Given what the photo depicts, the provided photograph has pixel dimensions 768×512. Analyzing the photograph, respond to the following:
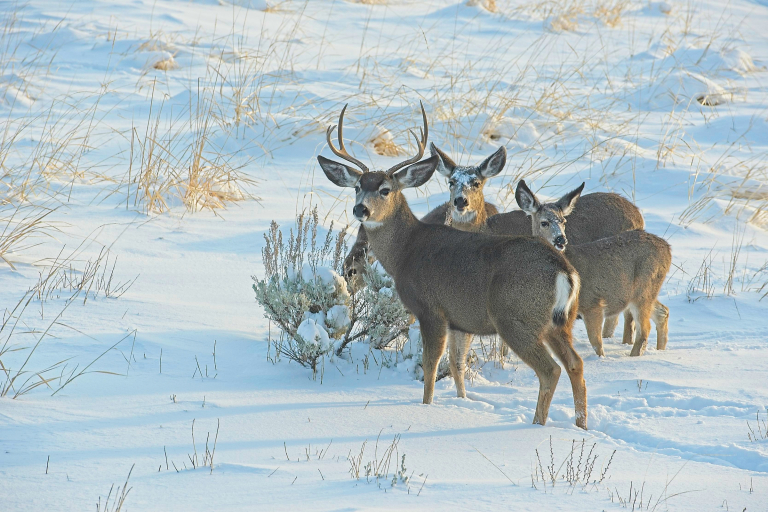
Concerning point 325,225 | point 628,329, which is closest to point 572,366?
point 628,329

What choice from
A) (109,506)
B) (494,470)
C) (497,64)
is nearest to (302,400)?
(494,470)

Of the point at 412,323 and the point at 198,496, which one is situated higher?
the point at 198,496

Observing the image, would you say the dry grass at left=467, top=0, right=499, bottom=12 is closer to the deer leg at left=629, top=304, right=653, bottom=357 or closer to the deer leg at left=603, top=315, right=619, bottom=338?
the deer leg at left=603, top=315, right=619, bottom=338

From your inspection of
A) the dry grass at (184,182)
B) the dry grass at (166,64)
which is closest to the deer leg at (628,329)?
the dry grass at (184,182)

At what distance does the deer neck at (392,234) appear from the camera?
687 cm

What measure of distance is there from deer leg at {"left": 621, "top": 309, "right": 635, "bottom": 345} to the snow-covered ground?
207mm

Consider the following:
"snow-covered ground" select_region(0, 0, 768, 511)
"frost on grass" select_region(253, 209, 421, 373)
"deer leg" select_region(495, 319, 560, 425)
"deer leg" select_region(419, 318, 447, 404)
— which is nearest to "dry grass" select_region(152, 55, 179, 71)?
"snow-covered ground" select_region(0, 0, 768, 511)

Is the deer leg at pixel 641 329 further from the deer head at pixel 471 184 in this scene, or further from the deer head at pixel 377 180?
the deer head at pixel 377 180

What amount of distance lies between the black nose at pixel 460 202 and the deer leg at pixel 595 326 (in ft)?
4.62

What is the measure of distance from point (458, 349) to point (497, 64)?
11.8 meters

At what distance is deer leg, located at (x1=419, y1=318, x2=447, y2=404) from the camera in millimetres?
6238

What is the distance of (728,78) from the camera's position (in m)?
17.9

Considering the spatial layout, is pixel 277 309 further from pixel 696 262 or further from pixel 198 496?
pixel 696 262

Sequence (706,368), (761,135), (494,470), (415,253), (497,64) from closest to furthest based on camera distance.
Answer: (494,470), (415,253), (706,368), (761,135), (497,64)
